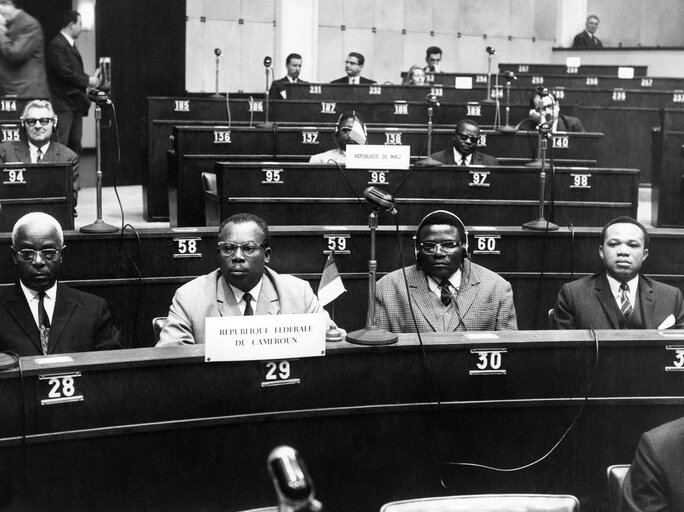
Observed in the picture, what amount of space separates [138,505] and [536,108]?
6.42 metres

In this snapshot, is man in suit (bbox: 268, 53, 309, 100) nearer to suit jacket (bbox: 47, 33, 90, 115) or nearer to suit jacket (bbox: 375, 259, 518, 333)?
suit jacket (bbox: 47, 33, 90, 115)

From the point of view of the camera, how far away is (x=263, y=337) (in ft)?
10.3

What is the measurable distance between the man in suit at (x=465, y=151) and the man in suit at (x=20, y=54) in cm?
355

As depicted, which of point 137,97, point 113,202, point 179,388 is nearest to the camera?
point 179,388

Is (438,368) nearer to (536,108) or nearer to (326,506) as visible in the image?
(326,506)

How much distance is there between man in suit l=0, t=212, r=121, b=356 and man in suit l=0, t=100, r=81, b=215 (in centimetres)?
334

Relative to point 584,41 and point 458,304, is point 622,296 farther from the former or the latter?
point 584,41

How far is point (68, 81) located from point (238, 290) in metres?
6.52

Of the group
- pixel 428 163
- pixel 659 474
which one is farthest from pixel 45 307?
pixel 428 163

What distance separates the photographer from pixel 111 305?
514 centimetres

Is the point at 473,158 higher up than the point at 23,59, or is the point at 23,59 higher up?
the point at 23,59

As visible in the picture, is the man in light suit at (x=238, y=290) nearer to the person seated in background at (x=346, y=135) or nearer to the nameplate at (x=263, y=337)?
the nameplate at (x=263, y=337)

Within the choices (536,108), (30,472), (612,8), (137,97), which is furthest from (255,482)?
(612,8)

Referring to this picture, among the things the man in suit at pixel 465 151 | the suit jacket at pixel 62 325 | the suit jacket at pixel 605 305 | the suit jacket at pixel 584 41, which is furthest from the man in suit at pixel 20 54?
Answer: the suit jacket at pixel 584 41
